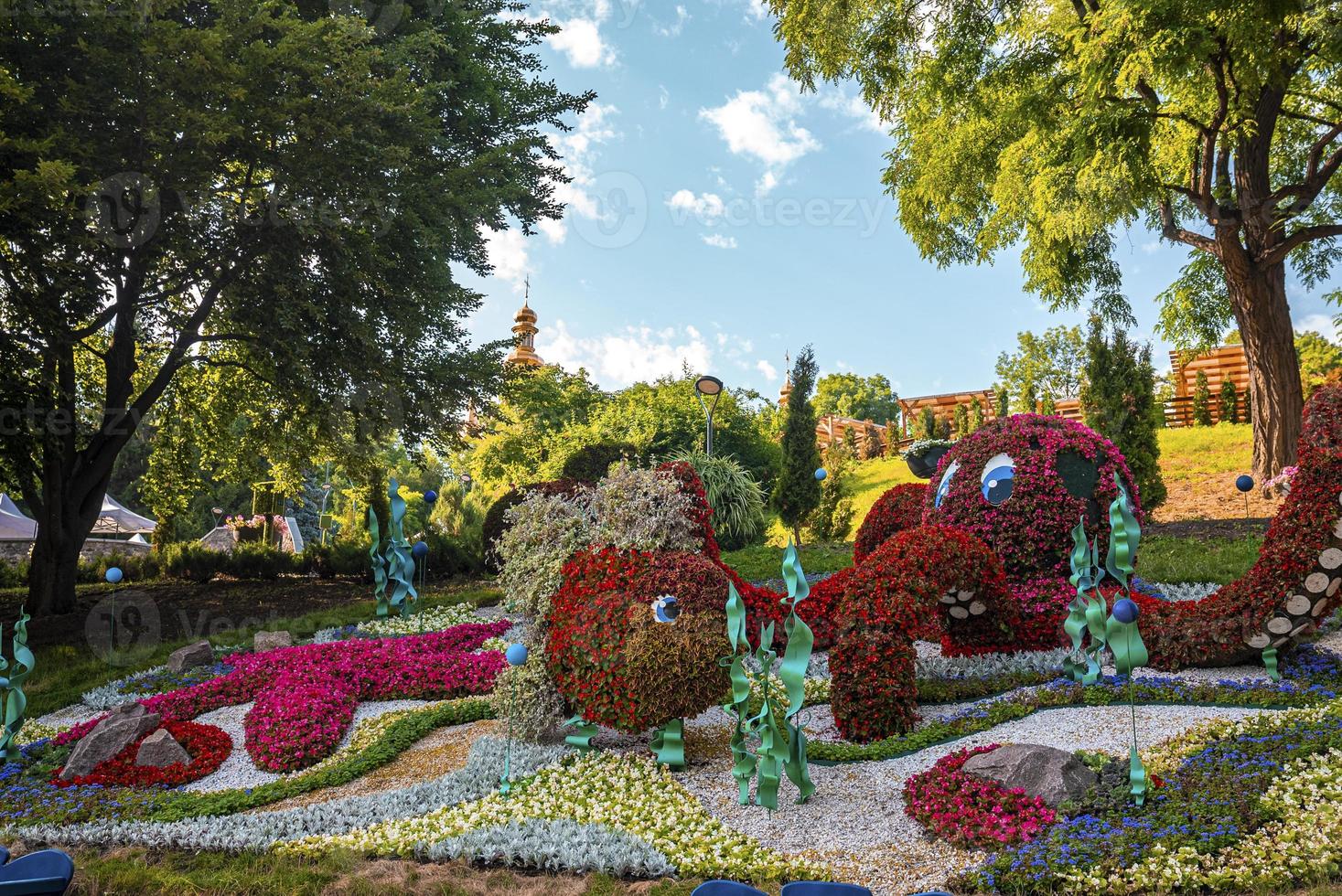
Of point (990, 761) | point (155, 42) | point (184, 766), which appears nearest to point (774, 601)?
point (990, 761)

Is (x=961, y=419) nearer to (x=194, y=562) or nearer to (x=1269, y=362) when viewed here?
(x=1269, y=362)

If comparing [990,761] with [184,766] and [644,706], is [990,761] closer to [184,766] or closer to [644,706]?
[644,706]

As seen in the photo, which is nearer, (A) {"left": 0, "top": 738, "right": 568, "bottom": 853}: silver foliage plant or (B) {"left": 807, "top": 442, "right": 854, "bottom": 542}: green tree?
(A) {"left": 0, "top": 738, "right": 568, "bottom": 853}: silver foliage plant

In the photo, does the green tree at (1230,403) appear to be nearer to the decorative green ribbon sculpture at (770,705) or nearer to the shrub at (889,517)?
the shrub at (889,517)

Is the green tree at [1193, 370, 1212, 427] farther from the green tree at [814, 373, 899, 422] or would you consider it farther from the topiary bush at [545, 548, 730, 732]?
the green tree at [814, 373, 899, 422]

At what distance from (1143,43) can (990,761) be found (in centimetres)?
1188

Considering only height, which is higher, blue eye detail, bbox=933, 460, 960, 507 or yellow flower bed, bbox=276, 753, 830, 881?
blue eye detail, bbox=933, 460, 960, 507

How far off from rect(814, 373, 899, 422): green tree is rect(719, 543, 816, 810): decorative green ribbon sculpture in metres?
50.0

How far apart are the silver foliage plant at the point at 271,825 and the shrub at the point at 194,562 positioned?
11889mm

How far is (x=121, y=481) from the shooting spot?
35.7 m

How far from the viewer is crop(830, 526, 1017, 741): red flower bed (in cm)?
543

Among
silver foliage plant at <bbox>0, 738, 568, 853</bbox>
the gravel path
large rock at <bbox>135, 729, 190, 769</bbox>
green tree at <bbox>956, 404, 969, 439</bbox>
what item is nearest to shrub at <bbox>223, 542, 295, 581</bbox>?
large rock at <bbox>135, 729, 190, 769</bbox>

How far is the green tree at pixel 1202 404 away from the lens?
24656mm

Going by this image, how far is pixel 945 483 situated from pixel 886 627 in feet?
8.41
